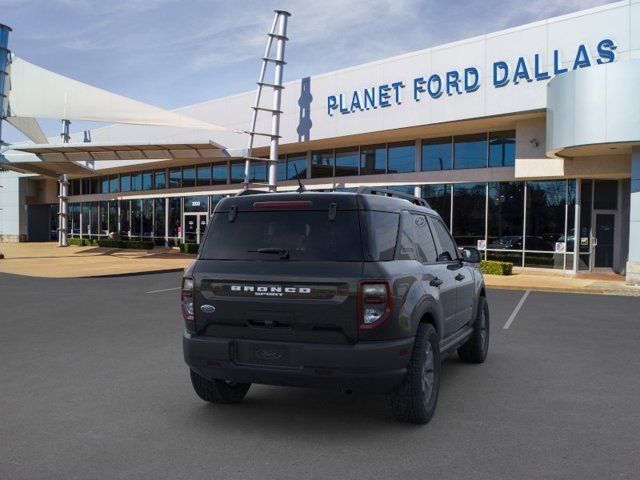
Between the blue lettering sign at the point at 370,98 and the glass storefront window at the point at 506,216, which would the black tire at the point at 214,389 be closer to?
the glass storefront window at the point at 506,216

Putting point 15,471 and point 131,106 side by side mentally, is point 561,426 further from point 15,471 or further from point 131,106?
point 131,106

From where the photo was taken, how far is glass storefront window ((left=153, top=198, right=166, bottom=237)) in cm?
3725

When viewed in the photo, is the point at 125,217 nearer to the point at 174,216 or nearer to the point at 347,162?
the point at 174,216

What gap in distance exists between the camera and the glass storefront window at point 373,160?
25112 mm

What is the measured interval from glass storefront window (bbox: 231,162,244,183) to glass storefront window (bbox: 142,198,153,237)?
851 cm

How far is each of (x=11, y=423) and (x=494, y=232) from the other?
1896cm

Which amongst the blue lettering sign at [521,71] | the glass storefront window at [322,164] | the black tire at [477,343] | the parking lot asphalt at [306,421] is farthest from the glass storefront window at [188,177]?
the black tire at [477,343]

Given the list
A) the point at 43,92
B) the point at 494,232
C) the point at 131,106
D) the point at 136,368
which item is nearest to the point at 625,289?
the point at 494,232

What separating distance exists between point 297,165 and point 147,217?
14.3 metres

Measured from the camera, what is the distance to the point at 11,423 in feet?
15.8

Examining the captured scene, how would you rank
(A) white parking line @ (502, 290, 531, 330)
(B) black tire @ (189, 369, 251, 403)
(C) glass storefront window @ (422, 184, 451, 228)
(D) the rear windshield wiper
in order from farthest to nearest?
(C) glass storefront window @ (422, 184, 451, 228) < (A) white parking line @ (502, 290, 531, 330) < (B) black tire @ (189, 369, 251, 403) < (D) the rear windshield wiper

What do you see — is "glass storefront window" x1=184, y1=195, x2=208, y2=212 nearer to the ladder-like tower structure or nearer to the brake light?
the ladder-like tower structure

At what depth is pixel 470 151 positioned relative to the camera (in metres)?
22.1

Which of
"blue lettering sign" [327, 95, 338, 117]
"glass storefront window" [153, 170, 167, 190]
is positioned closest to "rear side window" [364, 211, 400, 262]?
"blue lettering sign" [327, 95, 338, 117]
